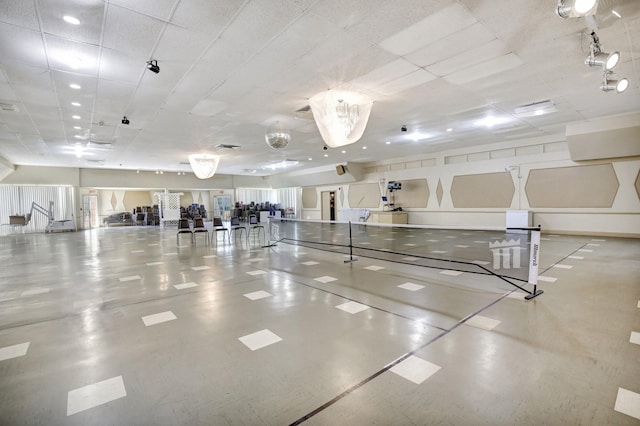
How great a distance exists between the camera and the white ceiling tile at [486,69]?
13.8ft

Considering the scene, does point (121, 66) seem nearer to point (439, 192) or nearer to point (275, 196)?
point (439, 192)

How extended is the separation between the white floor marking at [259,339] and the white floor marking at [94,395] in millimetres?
855

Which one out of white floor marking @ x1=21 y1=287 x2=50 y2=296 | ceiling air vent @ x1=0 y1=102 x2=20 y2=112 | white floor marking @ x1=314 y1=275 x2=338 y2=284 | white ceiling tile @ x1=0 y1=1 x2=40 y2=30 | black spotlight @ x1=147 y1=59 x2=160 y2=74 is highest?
ceiling air vent @ x1=0 y1=102 x2=20 y2=112

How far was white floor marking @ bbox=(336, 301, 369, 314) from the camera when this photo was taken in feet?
10.1

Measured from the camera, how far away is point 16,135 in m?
8.27

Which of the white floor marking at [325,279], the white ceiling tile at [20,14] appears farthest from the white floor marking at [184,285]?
the white ceiling tile at [20,14]

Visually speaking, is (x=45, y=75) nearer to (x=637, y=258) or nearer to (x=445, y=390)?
(x=445, y=390)

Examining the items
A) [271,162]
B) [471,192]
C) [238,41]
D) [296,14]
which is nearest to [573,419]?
[296,14]

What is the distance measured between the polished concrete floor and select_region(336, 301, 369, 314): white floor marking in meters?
0.02

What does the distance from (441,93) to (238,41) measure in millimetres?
3868

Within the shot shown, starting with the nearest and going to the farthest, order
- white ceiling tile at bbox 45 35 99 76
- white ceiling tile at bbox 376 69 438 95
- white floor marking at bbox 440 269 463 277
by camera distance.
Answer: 1. white ceiling tile at bbox 45 35 99 76
2. white floor marking at bbox 440 269 463 277
3. white ceiling tile at bbox 376 69 438 95

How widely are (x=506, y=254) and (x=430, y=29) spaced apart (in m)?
5.00

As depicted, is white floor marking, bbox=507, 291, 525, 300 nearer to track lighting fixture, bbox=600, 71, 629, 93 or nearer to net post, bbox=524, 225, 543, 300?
net post, bbox=524, 225, 543, 300

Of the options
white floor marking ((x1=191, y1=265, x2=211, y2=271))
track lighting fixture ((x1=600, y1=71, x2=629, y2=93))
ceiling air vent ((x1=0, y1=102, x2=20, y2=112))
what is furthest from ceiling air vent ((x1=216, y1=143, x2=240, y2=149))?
track lighting fixture ((x1=600, y1=71, x2=629, y2=93))
